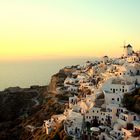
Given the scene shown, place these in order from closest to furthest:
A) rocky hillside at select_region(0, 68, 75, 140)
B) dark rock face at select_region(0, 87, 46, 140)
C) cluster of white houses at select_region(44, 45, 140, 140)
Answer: cluster of white houses at select_region(44, 45, 140, 140), rocky hillside at select_region(0, 68, 75, 140), dark rock face at select_region(0, 87, 46, 140)

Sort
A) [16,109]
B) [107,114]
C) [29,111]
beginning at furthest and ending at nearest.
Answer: [16,109], [29,111], [107,114]

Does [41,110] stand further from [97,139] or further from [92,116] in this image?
[97,139]

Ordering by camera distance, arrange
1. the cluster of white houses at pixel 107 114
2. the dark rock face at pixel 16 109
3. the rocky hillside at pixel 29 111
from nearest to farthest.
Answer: the cluster of white houses at pixel 107 114
the rocky hillside at pixel 29 111
the dark rock face at pixel 16 109

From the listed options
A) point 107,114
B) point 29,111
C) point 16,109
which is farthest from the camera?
point 16,109

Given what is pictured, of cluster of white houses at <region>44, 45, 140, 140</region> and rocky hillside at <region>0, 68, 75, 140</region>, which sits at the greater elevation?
cluster of white houses at <region>44, 45, 140, 140</region>

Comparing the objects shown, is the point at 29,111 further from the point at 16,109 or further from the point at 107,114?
the point at 107,114

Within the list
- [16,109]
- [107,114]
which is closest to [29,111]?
[16,109]

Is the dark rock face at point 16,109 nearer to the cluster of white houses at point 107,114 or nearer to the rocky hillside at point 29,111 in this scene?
the rocky hillside at point 29,111

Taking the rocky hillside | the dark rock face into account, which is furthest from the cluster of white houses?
the dark rock face

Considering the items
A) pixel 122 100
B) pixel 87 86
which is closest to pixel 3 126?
pixel 87 86

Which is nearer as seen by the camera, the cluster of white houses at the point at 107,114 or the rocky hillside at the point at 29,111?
the cluster of white houses at the point at 107,114

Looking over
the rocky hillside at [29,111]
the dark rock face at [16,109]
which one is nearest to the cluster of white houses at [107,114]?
the rocky hillside at [29,111]

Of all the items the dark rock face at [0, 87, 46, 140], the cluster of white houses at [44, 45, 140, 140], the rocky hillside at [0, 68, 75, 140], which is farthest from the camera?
the dark rock face at [0, 87, 46, 140]

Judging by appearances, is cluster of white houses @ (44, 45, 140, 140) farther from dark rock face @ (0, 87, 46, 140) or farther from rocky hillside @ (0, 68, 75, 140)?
dark rock face @ (0, 87, 46, 140)
